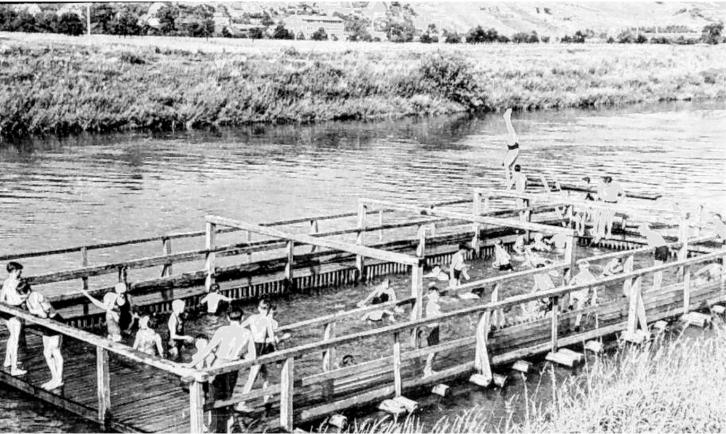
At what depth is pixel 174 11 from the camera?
313ft

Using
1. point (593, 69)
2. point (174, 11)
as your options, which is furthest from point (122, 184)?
point (174, 11)

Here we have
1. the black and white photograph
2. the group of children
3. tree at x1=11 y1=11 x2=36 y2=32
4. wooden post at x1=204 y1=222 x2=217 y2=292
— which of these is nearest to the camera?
the black and white photograph

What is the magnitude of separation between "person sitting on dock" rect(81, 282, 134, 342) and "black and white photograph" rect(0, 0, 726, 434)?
0.17 ft

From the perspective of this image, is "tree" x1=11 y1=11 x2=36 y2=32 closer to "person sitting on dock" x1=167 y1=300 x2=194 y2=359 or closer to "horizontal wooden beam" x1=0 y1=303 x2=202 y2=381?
"person sitting on dock" x1=167 y1=300 x2=194 y2=359

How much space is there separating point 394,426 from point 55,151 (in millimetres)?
32051

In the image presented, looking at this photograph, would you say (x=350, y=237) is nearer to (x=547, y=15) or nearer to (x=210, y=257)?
(x=210, y=257)

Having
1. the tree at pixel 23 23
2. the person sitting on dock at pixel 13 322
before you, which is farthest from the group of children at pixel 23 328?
the tree at pixel 23 23

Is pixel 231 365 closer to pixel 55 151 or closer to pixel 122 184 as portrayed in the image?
pixel 122 184

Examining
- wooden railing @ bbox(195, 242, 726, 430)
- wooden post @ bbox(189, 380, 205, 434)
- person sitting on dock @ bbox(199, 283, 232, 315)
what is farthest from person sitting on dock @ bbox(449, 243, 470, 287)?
wooden post @ bbox(189, 380, 205, 434)

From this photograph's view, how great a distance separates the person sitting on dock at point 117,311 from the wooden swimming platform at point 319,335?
15.0 inches

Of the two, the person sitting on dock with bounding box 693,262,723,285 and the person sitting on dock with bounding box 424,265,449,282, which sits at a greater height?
the person sitting on dock with bounding box 693,262,723,285

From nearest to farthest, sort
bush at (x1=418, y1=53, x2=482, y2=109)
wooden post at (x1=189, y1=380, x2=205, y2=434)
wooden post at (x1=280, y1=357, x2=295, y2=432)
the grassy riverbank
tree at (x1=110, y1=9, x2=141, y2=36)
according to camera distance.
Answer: wooden post at (x1=189, y1=380, x2=205, y2=434)
wooden post at (x1=280, y1=357, x2=295, y2=432)
the grassy riverbank
bush at (x1=418, y1=53, x2=482, y2=109)
tree at (x1=110, y1=9, x2=141, y2=36)

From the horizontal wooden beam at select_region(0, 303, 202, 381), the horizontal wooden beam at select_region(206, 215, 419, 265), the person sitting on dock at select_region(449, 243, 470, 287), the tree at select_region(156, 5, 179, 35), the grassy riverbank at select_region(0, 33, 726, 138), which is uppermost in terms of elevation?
the tree at select_region(156, 5, 179, 35)

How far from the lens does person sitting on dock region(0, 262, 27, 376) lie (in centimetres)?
1262
